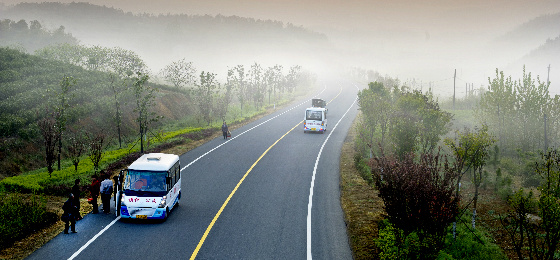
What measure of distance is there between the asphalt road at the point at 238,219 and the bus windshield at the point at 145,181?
1.39 metres

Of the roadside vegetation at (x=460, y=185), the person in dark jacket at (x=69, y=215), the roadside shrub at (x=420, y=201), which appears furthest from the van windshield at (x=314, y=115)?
the person in dark jacket at (x=69, y=215)

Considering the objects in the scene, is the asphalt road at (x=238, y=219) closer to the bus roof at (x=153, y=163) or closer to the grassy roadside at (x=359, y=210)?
the grassy roadside at (x=359, y=210)

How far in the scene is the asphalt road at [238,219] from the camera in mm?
11562

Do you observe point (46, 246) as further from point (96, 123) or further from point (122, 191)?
point (96, 123)

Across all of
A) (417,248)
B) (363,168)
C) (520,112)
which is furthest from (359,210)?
(520,112)

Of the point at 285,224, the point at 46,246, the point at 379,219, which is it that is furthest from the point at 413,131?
the point at 46,246

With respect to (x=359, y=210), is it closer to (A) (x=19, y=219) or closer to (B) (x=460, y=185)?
(B) (x=460, y=185)

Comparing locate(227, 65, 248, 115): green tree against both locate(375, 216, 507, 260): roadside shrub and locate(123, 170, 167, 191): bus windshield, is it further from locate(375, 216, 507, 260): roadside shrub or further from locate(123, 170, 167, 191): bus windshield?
locate(375, 216, 507, 260): roadside shrub

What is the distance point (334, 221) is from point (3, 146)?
79.2ft

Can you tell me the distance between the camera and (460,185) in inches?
667

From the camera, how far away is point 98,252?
36.9 ft

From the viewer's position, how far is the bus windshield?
1393 cm

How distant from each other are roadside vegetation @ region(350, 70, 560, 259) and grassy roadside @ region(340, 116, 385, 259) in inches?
2.9

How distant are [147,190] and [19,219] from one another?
4.30m
